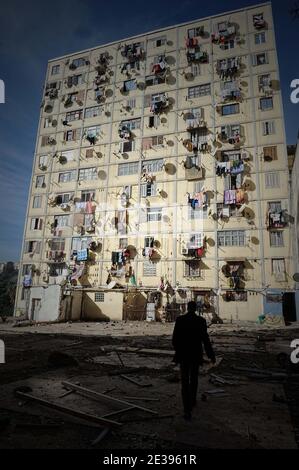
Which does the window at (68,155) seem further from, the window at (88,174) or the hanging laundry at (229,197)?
the hanging laundry at (229,197)

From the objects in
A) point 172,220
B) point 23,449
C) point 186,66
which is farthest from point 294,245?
point 23,449

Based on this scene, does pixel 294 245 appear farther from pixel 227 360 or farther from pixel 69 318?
pixel 69 318

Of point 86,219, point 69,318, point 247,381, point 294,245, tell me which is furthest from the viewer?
point 86,219

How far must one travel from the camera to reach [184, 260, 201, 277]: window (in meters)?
29.2

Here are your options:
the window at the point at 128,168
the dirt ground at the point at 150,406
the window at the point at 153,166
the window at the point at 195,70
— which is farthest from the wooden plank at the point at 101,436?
the window at the point at 195,70

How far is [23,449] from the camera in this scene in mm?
3609

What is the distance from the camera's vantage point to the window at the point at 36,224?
35.8 m

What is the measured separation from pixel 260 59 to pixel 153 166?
1594 cm

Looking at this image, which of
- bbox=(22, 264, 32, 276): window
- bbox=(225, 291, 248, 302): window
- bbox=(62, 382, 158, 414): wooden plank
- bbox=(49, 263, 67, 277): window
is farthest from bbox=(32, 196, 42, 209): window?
bbox=(62, 382, 158, 414): wooden plank

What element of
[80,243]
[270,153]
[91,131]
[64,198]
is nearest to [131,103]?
[91,131]

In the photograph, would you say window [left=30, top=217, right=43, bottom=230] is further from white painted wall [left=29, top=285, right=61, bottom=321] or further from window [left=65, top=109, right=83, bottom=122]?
window [left=65, top=109, right=83, bottom=122]

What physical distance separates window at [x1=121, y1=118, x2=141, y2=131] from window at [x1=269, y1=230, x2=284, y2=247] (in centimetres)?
1965

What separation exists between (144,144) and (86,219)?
1091 cm

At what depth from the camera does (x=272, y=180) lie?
28641mm
